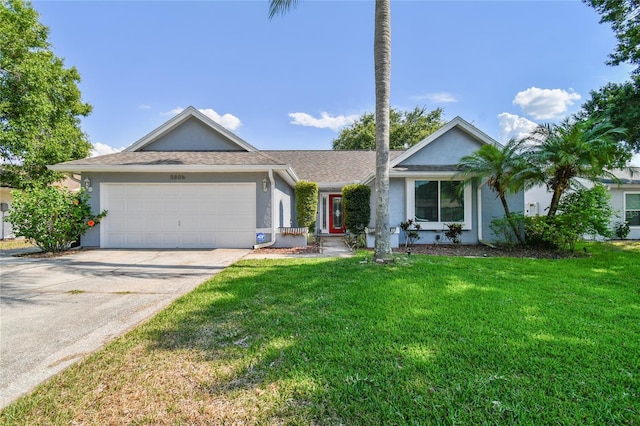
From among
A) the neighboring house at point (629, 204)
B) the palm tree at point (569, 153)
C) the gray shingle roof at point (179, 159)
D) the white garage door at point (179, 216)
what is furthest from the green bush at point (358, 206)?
the neighboring house at point (629, 204)

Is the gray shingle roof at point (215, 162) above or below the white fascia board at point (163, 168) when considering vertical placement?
above

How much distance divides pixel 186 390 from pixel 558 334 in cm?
387

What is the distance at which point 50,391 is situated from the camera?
2.26 meters

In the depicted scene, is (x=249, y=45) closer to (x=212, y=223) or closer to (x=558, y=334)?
(x=212, y=223)

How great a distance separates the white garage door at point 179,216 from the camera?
1048cm

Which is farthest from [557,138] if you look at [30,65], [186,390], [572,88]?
[30,65]

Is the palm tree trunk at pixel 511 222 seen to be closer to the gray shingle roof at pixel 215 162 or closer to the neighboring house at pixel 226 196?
the neighboring house at pixel 226 196

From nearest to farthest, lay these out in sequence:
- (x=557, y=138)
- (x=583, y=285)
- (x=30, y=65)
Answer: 1. (x=583, y=285)
2. (x=557, y=138)
3. (x=30, y=65)

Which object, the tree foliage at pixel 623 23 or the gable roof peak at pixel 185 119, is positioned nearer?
the tree foliage at pixel 623 23

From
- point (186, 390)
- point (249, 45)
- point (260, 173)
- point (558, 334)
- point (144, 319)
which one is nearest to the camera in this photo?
point (186, 390)

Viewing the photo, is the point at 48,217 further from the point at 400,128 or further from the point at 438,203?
the point at 400,128

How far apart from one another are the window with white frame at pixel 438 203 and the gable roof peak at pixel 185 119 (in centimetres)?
706

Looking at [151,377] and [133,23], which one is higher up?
[133,23]

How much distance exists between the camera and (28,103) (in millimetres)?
16156
